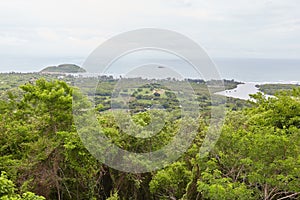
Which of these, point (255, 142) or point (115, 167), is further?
point (115, 167)

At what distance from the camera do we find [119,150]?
1240 cm

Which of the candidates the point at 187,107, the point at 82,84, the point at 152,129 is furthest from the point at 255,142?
the point at 82,84

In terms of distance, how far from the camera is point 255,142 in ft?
30.7

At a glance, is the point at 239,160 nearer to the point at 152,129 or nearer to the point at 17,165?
the point at 152,129

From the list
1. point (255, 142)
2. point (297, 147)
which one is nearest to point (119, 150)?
point (255, 142)

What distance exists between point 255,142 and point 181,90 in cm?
272

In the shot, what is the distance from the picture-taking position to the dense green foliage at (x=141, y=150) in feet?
30.1

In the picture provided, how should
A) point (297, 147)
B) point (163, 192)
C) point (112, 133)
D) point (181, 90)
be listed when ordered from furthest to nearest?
point (163, 192) → point (112, 133) → point (181, 90) → point (297, 147)

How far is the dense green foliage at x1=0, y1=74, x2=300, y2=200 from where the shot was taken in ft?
30.1

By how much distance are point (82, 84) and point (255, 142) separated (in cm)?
555

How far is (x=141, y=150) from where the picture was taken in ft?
43.2

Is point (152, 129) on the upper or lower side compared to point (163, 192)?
upper

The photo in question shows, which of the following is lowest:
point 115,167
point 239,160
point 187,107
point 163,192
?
point 163,192

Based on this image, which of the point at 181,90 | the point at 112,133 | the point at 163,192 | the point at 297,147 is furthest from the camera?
the point at 163,192
